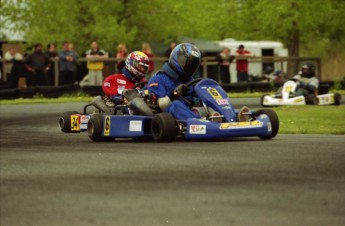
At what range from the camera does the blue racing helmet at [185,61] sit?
45.3 feet

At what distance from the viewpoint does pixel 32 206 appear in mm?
8344

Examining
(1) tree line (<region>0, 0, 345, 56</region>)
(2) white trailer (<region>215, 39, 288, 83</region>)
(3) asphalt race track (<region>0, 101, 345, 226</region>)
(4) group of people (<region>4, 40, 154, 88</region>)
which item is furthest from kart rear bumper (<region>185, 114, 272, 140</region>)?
(2) white trailer (<region>215, 39, 288, 83</region>)

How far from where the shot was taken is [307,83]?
79.7ft

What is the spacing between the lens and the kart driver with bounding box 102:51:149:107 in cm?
1533

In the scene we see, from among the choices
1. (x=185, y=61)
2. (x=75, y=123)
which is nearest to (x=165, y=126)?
(x=185, y=61)

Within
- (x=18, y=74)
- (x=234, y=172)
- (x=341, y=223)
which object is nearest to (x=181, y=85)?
(x=234, y=172)

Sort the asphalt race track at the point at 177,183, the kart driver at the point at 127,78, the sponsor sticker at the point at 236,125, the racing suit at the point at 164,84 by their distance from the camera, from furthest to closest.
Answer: the kart driver at the point at 127,78 < the racing suit at the point at 164,84 < the sponsor sticker at the point at 236,125 < the asphalt race track at the point at 177,183

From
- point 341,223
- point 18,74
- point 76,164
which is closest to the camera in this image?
point 341,223

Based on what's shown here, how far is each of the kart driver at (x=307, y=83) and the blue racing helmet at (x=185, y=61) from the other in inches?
412

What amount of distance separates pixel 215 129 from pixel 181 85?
0.83m

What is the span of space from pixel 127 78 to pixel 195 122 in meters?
2.73

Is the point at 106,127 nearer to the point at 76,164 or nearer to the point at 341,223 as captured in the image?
the point at 76,164

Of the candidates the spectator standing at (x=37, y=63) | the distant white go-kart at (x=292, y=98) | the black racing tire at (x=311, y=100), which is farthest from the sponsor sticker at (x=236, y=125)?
the spectator standing at (x=37, y=63)

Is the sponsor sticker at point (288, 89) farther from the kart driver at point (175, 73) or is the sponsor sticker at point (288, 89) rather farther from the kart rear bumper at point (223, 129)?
the kart rear bumper at point (223, 129)
